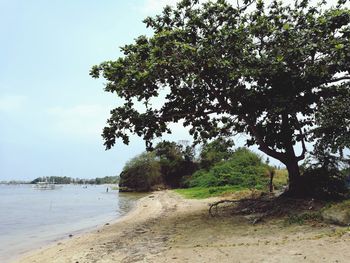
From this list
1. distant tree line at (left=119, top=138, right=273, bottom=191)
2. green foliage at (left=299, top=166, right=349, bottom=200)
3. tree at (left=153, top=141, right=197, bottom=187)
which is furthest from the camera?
tree at (left=153, top=141, right=197, bottom=187)

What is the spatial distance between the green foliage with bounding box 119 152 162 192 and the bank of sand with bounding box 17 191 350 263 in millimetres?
52187

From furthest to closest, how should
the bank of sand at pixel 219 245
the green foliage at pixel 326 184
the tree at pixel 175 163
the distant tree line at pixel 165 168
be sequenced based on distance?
the tree at pixel 175 163
the distant tree line at pixel 165 168
the green foliage at pixel 326 184
the bank of sand at pixel 219 245

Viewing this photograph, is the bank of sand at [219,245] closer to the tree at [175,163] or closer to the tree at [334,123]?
the tree at [334,123]

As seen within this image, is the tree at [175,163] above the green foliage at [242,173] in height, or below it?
above

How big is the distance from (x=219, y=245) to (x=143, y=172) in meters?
58.0

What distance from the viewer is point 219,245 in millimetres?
9969

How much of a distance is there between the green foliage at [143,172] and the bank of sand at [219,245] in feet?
171

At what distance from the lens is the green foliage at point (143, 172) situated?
6700 cm

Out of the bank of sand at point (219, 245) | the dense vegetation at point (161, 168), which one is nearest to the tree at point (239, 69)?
the bank of sand at point (219, 245)

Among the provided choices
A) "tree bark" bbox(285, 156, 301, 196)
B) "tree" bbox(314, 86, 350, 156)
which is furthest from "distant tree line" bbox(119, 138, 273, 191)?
"tree" bbox(314, 86, 350, 156)

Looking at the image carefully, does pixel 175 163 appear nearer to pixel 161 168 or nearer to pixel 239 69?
pixel 161 168

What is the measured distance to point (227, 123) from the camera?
20219 mm

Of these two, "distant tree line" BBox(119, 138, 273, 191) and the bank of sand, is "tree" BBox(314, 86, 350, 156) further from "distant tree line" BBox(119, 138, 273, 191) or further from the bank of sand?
"distant tree line" BBox(119, 138, 273, 191)

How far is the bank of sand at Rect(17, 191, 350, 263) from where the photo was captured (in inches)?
324
